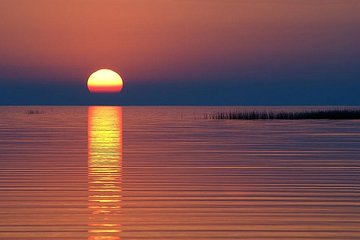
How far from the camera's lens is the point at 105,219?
34.4ft

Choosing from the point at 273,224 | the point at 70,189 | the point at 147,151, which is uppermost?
the point at 147,151

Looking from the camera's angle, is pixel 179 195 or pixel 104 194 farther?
pixel 104 194

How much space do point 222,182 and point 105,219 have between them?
5304 mm

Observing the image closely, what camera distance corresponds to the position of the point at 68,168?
60.8ft

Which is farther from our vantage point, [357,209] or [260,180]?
[260,180]

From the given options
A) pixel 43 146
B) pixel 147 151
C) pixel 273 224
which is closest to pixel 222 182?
pixel 273 224

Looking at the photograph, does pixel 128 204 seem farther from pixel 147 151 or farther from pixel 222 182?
pixel 147 151

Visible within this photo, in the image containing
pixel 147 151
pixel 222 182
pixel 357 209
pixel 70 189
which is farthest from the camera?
pixel 147 151

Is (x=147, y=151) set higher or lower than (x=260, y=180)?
higher

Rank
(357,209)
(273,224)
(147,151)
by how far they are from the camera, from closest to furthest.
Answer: (273,224) < (357,209) < (147,151)

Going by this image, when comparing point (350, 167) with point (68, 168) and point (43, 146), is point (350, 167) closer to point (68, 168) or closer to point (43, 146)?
point (68, 168)

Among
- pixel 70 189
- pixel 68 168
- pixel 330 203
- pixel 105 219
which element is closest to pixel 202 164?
pixel 68 168

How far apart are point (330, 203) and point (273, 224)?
8.06 feet

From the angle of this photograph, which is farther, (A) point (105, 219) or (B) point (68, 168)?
(B) point (68, 168)
